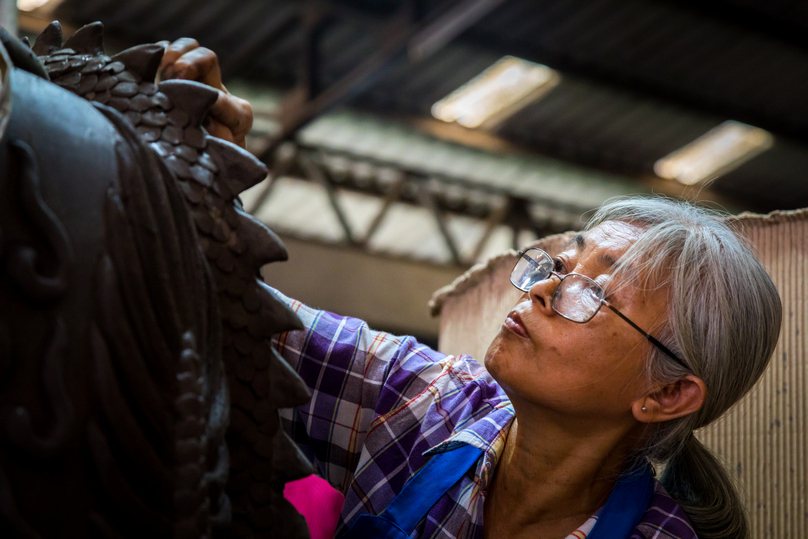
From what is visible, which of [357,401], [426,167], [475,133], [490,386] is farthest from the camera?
[426,167]

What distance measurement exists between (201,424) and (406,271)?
18.0 ft

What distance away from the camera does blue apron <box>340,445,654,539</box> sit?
3.70 feet

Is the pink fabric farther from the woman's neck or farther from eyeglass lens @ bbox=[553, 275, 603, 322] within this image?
eyeglass lens @ bbox=[553, 275, 603, 322]

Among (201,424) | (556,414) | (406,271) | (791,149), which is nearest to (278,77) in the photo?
(406,271)

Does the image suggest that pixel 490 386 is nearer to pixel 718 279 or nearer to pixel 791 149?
pixel 718 279

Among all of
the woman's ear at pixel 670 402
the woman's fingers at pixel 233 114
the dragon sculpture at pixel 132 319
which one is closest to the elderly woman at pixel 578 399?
the woman's ear at pixel 670 402

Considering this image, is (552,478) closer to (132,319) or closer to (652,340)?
(652,340)

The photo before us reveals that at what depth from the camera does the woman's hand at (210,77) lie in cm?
76

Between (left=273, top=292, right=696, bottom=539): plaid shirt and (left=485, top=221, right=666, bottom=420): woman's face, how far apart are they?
5.9 inches

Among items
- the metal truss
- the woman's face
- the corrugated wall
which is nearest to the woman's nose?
the woman's face

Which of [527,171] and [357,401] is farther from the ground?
[357,401]

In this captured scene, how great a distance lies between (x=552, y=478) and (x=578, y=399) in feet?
Answer: 0.54

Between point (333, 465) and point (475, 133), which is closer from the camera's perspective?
point (333, 465)

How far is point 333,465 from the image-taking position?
4.20ft
